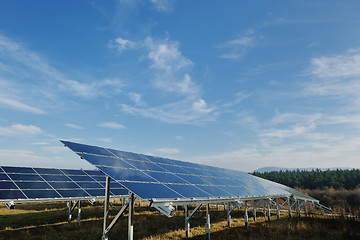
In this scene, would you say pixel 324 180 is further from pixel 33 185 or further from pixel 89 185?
pixel 33 185

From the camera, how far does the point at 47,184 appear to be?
77.0ft

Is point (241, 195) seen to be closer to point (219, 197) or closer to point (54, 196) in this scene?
point (219, 197)

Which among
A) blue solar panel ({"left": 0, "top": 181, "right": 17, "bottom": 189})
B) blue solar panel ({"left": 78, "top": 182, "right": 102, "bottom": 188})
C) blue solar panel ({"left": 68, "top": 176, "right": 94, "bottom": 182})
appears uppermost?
blue solar panel ({"left": 68, "top": 176, "right": 94, "bottom": 182})

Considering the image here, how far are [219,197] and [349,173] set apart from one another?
376 ft

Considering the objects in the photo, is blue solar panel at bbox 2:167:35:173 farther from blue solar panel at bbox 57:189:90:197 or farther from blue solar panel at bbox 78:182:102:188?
blue solar panel at bbox 57:189:90:197

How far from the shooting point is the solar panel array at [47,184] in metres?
19.9

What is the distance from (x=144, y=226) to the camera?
79.5ft

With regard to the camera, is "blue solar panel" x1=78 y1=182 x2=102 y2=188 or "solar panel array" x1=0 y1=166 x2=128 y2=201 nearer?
"solar panel array" x1=0 y1=166 x2=128 y2=201

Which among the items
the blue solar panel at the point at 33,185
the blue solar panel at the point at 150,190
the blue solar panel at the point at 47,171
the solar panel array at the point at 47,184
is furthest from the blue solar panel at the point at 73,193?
the blue solar panel at the point at 150,190

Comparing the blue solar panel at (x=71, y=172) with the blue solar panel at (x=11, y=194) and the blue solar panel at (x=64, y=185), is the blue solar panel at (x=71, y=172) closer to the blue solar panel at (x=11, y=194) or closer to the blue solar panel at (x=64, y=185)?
the blue solar panel at (x=64, y=185)

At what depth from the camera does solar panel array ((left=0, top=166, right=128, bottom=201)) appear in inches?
785

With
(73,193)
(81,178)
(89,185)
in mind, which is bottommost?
(73,193)

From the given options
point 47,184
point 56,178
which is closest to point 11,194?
point 47,184

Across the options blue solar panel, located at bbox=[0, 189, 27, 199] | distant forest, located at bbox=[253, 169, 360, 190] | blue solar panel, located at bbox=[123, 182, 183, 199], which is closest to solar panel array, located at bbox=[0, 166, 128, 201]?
blue solar panel, located at bbox=[0, 189, 27, 199]
